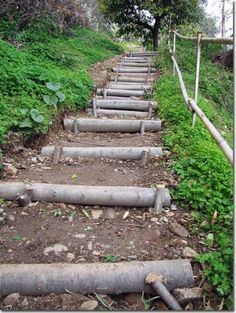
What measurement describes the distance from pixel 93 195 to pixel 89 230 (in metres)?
0.34

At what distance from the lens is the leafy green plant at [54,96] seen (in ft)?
14.9

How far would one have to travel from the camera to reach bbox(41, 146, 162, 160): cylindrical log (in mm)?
3643

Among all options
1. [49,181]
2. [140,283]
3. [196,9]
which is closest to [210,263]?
[140,283]

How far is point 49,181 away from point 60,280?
49.6 inches

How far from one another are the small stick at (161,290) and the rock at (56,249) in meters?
0.64

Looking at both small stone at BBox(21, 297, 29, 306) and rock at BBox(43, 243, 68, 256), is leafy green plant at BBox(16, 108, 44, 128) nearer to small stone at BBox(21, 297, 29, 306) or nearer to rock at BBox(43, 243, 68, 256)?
rock at BBox(43, 243, 68, 256)

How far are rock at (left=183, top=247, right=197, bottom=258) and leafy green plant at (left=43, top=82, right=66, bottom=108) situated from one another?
293cm

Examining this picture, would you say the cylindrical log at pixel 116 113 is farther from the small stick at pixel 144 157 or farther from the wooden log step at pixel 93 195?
the wooden log step at pixel 93 195

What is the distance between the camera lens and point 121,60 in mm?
9906

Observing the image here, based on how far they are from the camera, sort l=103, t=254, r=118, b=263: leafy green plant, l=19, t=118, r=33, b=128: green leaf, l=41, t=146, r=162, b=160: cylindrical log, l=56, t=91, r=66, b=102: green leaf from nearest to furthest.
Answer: l=103, t=254, r=118, b=263: leafy green plant, l=41, t=146, r=162, b=160: cylindrical log, l=19, t=118, r=33, b=128: green leaf, l=56, t=91, r=66, b=102: green leaf

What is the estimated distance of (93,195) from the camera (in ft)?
9.09

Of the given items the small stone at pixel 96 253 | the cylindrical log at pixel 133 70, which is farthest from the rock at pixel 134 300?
the cylindrical log at pixel 133 70

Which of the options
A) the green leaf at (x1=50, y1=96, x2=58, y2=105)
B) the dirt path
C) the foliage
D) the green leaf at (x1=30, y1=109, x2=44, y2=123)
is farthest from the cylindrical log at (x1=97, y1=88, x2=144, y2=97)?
the foliage

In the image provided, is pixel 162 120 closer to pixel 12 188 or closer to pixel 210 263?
pixel 12 188
